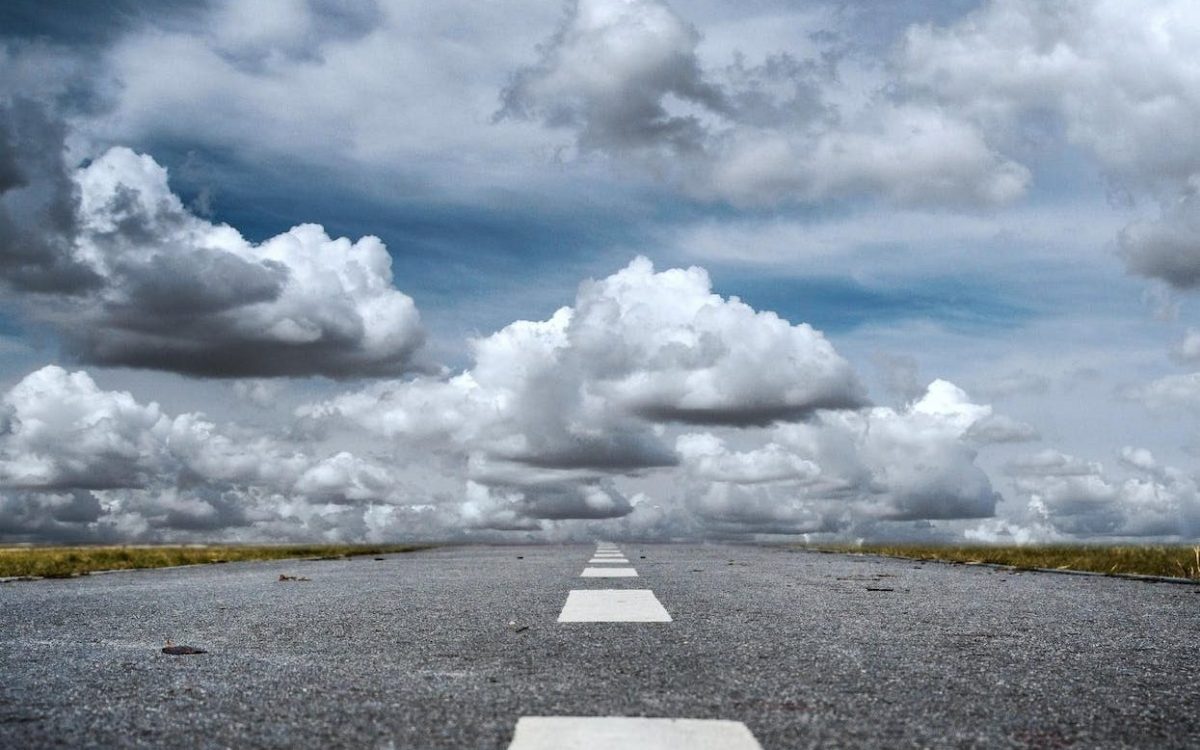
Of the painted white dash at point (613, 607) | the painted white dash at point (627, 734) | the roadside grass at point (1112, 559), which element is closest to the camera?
the painted white dash at point (627, 734)

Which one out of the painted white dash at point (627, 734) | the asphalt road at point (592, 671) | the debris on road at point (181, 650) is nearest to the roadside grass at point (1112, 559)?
the asphalt road at point (592, 671)

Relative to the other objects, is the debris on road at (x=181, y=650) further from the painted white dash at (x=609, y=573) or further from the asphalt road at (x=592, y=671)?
the painted white dash at (x=609, y=573)

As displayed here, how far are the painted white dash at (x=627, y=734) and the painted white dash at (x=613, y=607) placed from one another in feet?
9.61

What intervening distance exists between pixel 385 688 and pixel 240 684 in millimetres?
532

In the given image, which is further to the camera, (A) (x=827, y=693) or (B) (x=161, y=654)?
(B) (x=161, y=654)

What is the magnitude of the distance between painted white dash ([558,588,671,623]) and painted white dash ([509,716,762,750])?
2.93 metres

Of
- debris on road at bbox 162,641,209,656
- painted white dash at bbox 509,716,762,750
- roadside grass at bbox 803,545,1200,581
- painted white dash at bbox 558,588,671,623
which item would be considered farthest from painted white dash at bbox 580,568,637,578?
painted white dash at bbox 509,716,762,750

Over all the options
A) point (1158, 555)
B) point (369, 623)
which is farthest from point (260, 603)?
point (1158, 555)

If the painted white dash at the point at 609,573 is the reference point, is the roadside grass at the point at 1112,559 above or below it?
above

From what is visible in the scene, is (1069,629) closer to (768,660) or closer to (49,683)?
(768,660)

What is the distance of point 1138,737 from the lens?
10.2ft

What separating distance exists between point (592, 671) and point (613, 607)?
2.80 m

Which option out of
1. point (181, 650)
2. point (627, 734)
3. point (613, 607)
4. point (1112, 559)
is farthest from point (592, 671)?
point (1112, 559)

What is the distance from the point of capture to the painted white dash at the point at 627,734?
2.81 m
